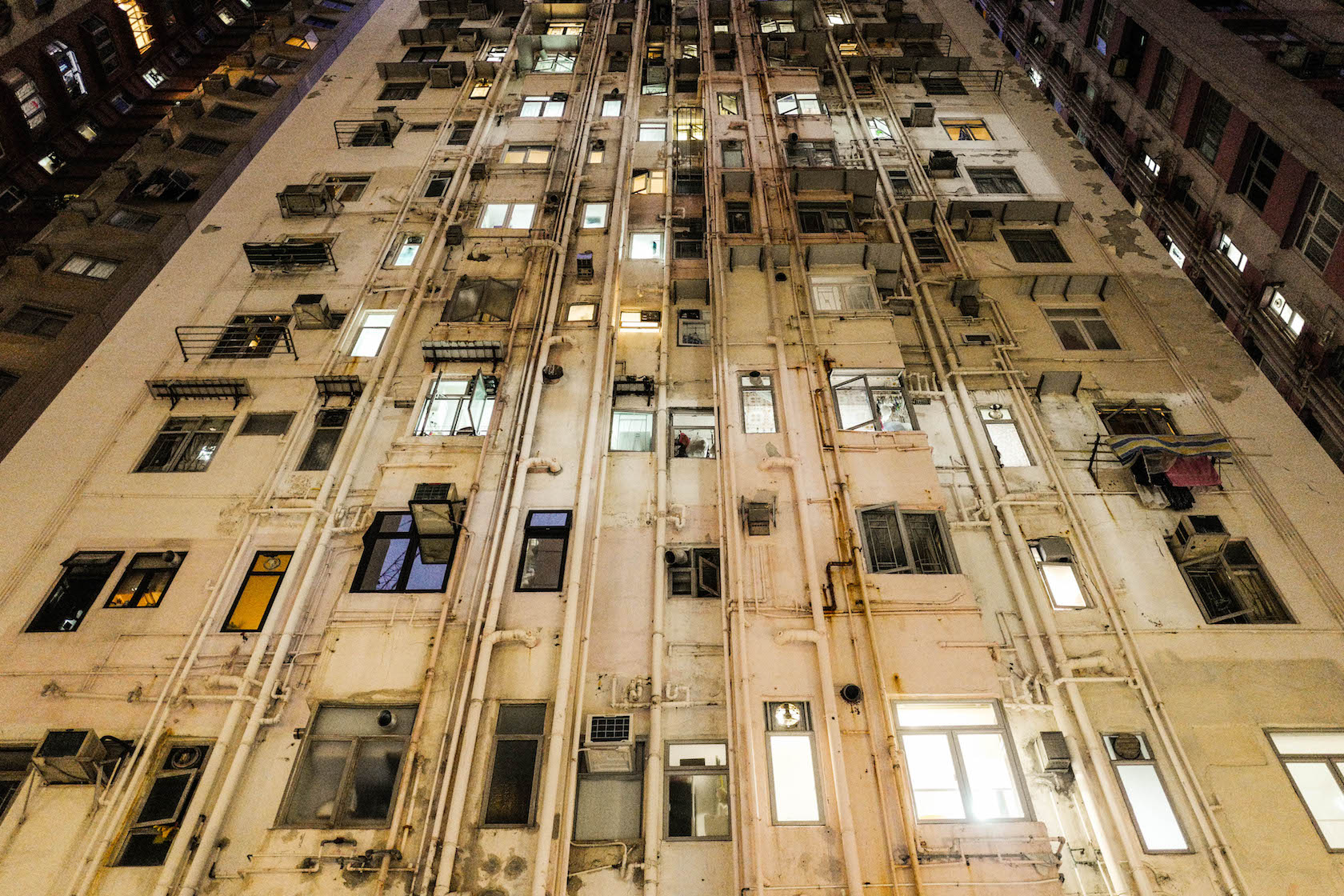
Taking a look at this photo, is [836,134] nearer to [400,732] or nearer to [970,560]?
[970,560]

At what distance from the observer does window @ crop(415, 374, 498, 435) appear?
61.9ft

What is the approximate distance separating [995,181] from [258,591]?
90.7ft

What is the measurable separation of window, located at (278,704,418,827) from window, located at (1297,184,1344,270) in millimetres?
28003

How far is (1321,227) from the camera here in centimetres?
2150

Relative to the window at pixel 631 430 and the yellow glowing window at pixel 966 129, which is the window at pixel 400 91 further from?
the yellow glowing window at pixel 966 129

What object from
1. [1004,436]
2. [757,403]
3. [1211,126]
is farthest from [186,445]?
[1211,126]

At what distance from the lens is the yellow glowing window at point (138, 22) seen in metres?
37.4

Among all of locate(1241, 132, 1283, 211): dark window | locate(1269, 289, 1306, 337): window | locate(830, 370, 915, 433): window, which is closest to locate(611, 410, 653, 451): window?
locate(830, 370, 915, 433): window

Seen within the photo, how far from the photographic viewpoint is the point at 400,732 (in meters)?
14.2

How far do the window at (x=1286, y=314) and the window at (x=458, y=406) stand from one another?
2432cm

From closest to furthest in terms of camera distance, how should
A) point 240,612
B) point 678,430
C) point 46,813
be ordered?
point 46,813, point 240,612, point 678,430

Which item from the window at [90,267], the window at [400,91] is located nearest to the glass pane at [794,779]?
the window at [90,267]

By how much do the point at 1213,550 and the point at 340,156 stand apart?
1240 inches

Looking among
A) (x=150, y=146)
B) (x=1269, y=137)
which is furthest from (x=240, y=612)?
(x=1269, y=137)
